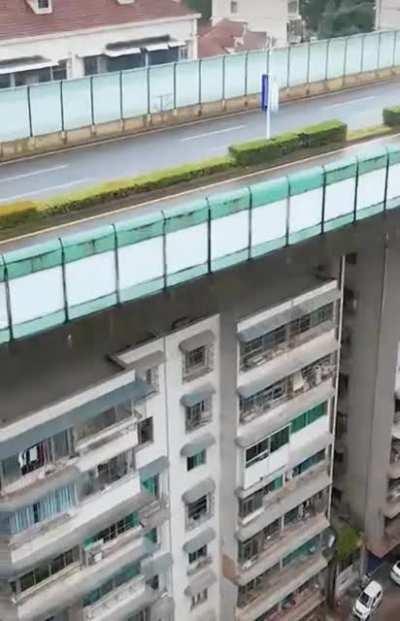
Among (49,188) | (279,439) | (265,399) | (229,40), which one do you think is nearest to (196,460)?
(265,399)

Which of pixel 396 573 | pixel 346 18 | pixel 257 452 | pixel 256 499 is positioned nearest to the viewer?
pixel 257 452

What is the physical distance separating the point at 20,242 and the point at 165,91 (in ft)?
44.1

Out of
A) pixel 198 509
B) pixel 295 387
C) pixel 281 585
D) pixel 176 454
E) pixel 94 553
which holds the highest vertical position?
pixel 295 387

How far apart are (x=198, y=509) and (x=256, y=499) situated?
1.83m

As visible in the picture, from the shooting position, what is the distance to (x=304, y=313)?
24.5m

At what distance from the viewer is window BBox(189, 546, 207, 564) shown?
1023 inches

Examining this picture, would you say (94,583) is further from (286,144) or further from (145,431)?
(286,144)

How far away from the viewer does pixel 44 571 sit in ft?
70.4

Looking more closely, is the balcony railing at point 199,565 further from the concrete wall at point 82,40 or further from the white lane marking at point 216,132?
the concrete wall at point 82,40

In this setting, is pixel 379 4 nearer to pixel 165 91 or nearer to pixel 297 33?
pixel 297 33

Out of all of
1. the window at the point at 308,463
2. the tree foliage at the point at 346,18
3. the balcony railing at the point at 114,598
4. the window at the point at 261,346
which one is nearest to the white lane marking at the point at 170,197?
the window at the point at 261,346

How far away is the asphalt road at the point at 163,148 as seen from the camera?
26.2m

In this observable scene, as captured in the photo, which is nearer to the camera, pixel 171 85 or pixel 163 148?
pixel 163 148

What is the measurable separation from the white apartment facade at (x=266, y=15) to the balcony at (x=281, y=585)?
173ft
